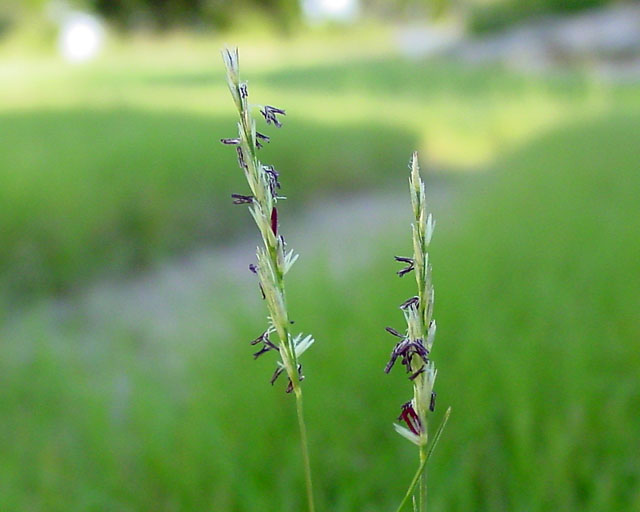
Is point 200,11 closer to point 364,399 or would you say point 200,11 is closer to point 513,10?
point 513,10

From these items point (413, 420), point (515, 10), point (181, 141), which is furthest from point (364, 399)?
point (515, 10)

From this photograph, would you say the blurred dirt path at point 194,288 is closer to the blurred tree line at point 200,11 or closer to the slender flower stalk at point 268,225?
the slender flower stalk at point 268,225

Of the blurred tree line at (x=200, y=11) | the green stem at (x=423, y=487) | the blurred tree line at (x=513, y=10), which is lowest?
the green stem at (x=423, y=487)

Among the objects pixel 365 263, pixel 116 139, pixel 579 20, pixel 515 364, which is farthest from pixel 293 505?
pixel 579 20

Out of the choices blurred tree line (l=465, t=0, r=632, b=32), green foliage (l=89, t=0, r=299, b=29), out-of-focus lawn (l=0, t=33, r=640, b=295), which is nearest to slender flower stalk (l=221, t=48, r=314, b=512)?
out-of-focus lawn (l=0, t=33, r=640, b=295)

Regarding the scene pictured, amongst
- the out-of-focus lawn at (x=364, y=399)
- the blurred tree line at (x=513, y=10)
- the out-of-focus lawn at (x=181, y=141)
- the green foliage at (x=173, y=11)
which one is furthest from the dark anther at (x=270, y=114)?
the green foliage at (x=173, y=11)
